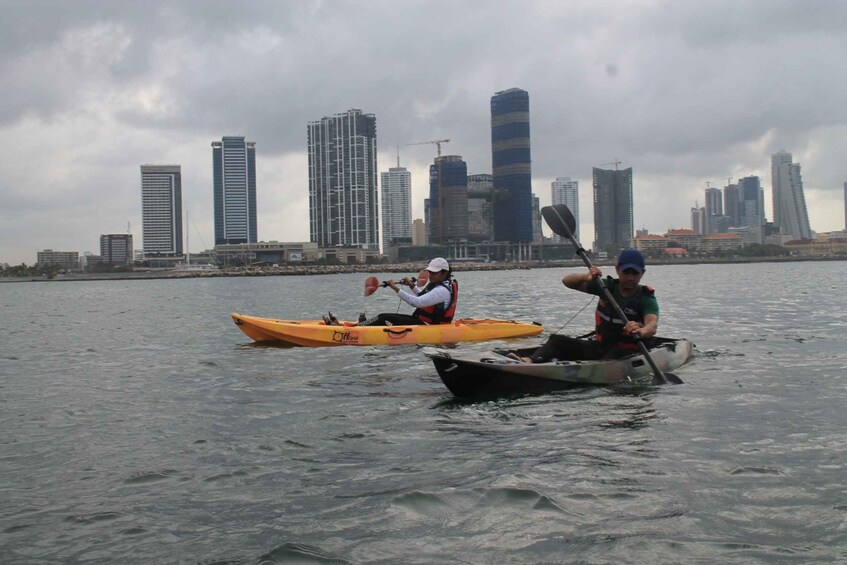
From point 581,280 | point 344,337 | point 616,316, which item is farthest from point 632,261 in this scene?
point 344,337

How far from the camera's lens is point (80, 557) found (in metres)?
4.79

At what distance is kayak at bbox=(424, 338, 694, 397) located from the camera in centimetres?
921

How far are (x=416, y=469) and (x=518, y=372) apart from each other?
310 cm

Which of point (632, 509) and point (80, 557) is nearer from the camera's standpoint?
point (80, 557)

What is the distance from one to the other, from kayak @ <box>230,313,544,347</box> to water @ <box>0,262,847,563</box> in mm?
3152

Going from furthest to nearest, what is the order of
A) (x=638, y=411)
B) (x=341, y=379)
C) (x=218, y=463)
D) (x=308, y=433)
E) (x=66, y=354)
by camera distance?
(x=66, y=354), (x=341, y=379), (x=638, y=411), (x=308, y=433), (x=218, y=463)

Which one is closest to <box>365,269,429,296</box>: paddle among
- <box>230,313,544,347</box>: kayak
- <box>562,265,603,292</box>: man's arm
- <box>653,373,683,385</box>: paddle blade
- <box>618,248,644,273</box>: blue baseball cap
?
<box>230,313,544,347</box>: kayak

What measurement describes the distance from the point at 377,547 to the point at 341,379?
22.5 feet

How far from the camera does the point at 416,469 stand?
6531mm

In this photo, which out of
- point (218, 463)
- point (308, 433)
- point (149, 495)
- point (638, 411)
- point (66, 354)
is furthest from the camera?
point (66, 354)

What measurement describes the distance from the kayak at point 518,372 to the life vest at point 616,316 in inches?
11.0

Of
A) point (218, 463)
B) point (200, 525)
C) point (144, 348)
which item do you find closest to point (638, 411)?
point (218, 463)

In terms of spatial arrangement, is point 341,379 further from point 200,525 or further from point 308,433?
point 200,525

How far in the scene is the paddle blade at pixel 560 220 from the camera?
12.6 meters
